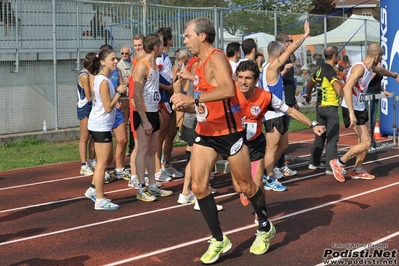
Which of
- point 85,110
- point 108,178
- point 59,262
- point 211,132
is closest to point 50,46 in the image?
point 85,110

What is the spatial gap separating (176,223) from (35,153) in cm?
676

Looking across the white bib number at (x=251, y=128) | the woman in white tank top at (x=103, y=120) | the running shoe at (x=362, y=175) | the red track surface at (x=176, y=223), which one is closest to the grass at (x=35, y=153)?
the red track surface at (x=176, y=223)

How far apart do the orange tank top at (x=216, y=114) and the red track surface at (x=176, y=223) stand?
1.23 m

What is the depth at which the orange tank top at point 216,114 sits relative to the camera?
5.90 meters

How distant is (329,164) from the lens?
33.3 feet

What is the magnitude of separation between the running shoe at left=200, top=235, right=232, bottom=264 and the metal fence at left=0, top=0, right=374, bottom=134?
997 cm

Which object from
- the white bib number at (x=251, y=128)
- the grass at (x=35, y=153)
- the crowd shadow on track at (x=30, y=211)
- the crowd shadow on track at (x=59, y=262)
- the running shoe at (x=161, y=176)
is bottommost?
the crowd shadow on track at (x=59, y=262)

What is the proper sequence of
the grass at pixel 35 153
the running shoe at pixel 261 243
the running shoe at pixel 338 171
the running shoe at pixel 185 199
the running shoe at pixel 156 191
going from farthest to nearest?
the grass at pixel 35 153 < the running shoe at pixel 338 171 < the running shoe at pixel 156 191 < the running shoe at pixel 185 199 < the running shoe at pixel 261 243

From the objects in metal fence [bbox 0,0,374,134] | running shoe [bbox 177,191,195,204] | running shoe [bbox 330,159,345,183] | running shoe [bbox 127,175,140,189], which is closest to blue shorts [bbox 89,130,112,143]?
running shoe [bbox 177,191,195,204]

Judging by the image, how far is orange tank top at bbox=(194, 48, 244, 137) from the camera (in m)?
5.90

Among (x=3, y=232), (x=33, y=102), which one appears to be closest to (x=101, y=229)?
(x=3, y=232)

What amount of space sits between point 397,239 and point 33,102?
35.5ft

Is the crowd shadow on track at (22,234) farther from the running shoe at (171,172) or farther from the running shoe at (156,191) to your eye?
the running shoe at (171,172)

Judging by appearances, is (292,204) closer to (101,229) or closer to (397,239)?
(397,239)
